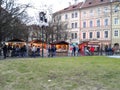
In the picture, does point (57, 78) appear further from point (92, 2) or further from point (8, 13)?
point (92, 2)

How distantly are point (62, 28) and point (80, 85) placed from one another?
63.0 metres

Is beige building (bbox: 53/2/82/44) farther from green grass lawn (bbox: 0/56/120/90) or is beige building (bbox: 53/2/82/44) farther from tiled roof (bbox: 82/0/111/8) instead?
green grass lawn (bbox: 0/56/120/90)

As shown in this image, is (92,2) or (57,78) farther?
(92,2)

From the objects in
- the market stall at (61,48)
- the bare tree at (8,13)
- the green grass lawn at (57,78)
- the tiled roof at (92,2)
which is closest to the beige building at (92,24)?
the tiled roof at (92,2)

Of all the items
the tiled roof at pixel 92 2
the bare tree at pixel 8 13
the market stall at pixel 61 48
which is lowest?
the market stall at pixel 61 48

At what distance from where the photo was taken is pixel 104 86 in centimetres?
1261

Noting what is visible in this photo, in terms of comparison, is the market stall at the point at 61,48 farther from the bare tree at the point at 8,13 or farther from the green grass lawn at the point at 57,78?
the green grass lawn at the point at 57,78

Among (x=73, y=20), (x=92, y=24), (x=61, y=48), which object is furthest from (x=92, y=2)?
(x=61, y=48)

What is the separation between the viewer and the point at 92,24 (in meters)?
86.8

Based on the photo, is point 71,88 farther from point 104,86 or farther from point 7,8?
point 7,8

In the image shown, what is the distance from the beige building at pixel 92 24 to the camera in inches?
3174

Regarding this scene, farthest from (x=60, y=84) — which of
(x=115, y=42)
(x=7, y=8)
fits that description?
(x=115, y=42)

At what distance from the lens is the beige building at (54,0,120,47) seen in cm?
8062

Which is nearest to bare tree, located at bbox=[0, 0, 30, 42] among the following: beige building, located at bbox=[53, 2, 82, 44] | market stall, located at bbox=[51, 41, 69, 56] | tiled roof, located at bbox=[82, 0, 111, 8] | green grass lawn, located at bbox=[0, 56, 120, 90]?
market stall, located at bbox=[51, 41, 69, 56]
